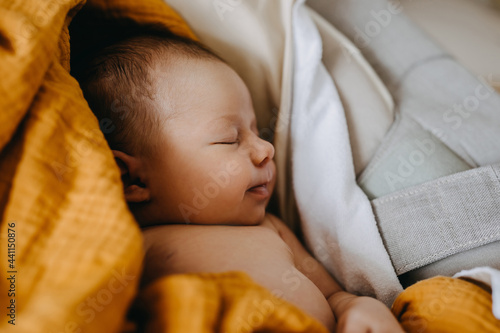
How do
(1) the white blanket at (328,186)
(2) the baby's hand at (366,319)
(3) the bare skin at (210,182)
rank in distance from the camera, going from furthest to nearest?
(1) the white blanket at (328,186) → (3) the bare skin at (210,182) → (2) the baby's hand at (366,319)

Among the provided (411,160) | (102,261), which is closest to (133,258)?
(102,261)

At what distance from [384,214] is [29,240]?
67 cm

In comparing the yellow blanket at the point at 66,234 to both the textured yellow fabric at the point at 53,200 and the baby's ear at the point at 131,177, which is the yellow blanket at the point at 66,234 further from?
the baby's ear at the point at 131,177

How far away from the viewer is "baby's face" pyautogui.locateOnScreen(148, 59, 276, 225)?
795 millimetres

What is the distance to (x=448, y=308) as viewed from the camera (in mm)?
656

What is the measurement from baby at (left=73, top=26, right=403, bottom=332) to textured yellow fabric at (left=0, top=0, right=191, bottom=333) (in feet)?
0.47

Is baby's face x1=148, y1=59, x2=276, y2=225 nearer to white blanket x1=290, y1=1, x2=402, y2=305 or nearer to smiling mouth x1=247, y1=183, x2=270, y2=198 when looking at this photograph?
smiling mouth x1=247, y1=183, x2=270, y2=198

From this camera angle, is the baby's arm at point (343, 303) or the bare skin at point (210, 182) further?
the bare skin at point (210, 182)

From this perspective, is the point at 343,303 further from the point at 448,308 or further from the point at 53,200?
the point at 53,200

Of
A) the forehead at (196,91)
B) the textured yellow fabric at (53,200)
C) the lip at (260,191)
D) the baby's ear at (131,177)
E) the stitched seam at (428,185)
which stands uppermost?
the stitched seam at (428,185)

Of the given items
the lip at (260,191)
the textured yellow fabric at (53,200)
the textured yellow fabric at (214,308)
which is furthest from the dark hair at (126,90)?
the textured yellow fabric at (214,308)

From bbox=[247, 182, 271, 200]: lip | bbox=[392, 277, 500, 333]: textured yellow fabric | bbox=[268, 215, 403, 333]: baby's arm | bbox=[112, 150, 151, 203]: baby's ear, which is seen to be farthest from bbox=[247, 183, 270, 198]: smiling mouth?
bbox=[392, 277, 500, 333]: textured yellow fabric

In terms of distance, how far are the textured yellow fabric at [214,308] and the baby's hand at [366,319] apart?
11 cm

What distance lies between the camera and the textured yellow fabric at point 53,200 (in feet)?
1.53
